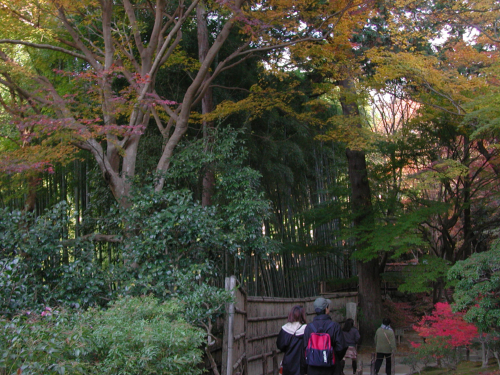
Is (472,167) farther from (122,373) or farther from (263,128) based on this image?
(122,373)

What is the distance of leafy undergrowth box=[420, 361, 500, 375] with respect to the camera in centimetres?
592

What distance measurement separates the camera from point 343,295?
1052cm

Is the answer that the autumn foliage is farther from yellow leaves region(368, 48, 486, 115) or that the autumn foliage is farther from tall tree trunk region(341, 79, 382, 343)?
yellow leaves region(368, 48, 486, 115)

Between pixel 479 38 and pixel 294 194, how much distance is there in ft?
16.2

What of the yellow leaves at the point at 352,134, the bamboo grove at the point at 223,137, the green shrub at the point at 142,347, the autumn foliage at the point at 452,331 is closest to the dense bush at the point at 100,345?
the green shrub at the point at 142,347

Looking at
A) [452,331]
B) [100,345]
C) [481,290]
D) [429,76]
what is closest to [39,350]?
[100,345]

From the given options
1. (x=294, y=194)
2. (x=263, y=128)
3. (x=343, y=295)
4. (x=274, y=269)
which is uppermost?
(x=263, y=128)

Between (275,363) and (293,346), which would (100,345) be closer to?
(293,346)

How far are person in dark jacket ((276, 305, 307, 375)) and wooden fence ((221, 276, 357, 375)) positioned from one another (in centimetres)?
50

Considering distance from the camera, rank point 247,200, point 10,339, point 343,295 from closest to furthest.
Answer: point 10,339, point 247,200, point 343,295

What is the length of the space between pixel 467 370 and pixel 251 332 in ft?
10.6

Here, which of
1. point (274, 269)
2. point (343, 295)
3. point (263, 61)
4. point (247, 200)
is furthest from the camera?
point (343, 295)

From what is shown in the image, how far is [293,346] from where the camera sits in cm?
387

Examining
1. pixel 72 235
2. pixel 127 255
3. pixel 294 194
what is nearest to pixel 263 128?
pixel 294 194
